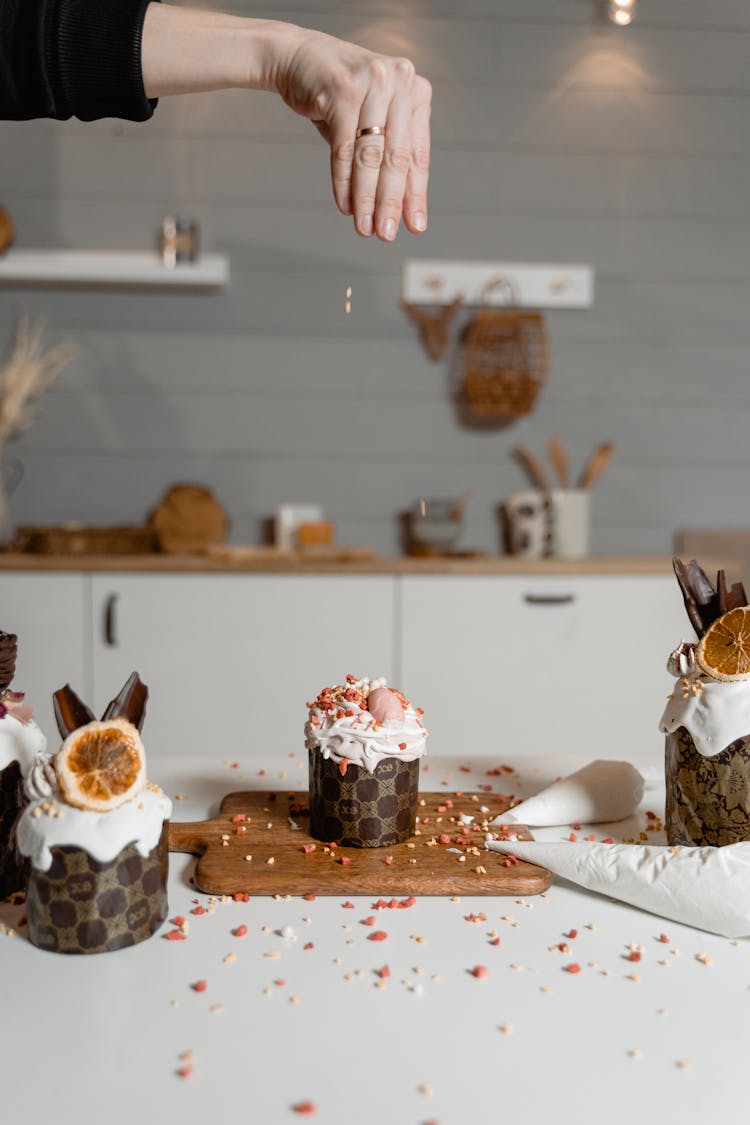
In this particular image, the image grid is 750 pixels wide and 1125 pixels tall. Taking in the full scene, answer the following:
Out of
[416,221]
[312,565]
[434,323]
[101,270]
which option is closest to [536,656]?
[312,565]

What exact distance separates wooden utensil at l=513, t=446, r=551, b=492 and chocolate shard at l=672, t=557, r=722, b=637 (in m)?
2.22

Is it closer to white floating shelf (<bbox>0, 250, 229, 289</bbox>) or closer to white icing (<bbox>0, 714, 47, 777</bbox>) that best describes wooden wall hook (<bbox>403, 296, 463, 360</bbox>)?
white floating shelf (<bbox>0, 250, 229, 289</bbox>)

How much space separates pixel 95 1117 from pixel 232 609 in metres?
2.13

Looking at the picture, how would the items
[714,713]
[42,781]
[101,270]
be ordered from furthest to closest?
[101,270] < [714,713] < [42,781]

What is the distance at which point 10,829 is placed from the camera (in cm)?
91

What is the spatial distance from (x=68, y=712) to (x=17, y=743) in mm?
80

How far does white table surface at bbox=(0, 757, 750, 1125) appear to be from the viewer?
0.64 metres

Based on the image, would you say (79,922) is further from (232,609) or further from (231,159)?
(231,159)

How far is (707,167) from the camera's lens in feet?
10.5

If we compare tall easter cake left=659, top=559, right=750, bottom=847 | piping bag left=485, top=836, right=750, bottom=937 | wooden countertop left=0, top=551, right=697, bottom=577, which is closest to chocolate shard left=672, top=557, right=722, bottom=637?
tall easter cake left=659, top=559, right=750, bottom=847

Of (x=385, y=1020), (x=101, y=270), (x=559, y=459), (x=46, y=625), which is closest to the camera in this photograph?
(x=385, y=1020)

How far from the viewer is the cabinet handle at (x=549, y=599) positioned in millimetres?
2793

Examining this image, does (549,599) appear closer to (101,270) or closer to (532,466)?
(532,466)

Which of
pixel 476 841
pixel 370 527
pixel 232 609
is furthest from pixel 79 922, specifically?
pixel 370 527
